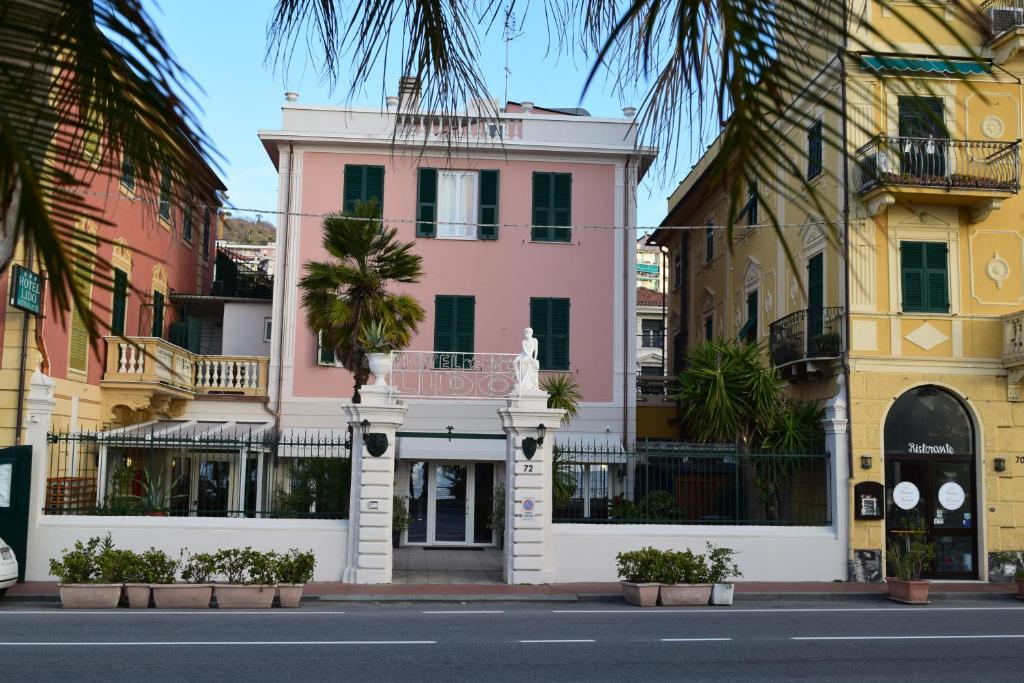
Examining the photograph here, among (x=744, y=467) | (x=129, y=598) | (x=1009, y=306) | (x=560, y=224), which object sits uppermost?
(x=560, y=224)

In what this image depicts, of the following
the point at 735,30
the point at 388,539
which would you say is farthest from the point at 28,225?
the point at 388,539

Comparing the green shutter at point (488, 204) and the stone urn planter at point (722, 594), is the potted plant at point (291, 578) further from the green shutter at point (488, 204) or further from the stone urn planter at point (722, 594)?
the green shutter at point (488, 204)

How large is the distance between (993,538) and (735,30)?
2124 centimetres

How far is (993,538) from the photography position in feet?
67.9

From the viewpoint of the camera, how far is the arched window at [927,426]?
21031 mm

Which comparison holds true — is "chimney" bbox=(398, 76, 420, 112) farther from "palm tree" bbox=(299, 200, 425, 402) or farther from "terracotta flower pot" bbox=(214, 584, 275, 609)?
"palm tree" bbox=(299, 200, 425, 402)

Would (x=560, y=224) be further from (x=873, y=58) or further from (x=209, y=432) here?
(x=873, y=58)

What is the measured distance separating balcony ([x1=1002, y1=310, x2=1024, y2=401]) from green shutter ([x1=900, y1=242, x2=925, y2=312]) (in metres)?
1.62

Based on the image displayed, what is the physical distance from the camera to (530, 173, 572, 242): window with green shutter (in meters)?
27.3

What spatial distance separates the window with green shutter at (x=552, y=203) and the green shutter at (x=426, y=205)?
2.52 metres

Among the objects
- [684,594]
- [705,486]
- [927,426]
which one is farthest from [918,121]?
[927,426]

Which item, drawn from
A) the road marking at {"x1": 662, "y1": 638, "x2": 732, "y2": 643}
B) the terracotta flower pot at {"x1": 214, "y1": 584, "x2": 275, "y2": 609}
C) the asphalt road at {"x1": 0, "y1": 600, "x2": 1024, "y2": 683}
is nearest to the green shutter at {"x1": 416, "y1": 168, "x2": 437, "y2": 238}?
the asphalt road at {"x1": 0, "y1": 600, "x2": 1024, "y2": 683}

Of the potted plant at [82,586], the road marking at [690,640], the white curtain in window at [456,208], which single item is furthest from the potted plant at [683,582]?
the white curtain in window at [456,208]

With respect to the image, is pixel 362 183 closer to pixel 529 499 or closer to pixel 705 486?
pixel 529 499
